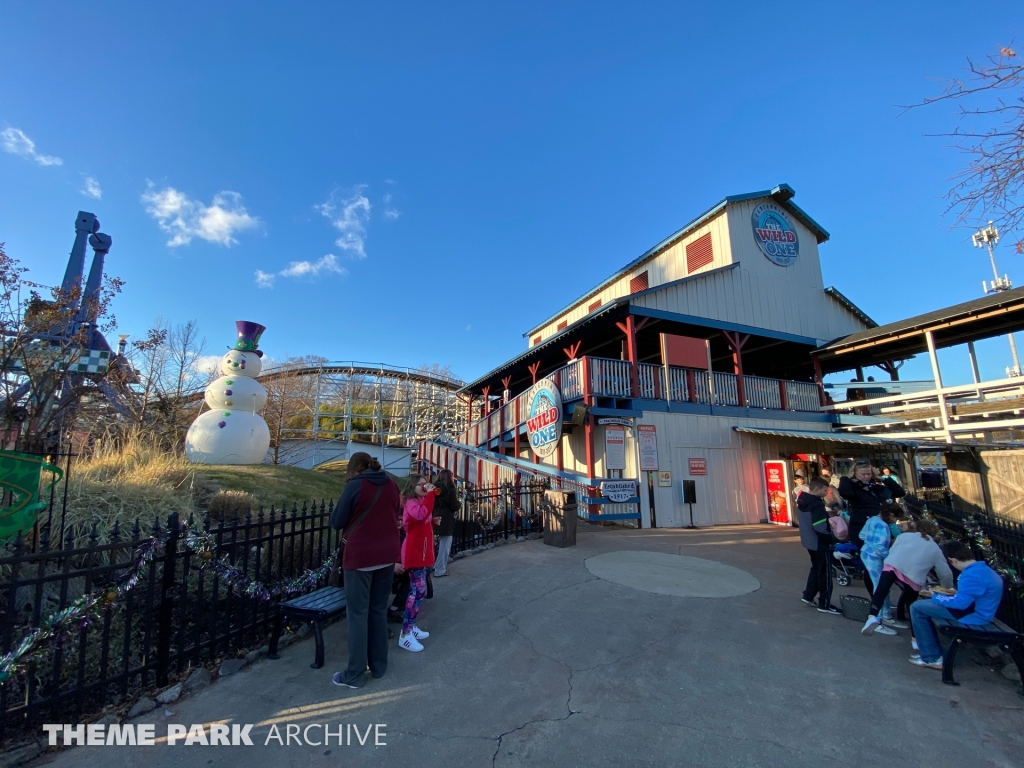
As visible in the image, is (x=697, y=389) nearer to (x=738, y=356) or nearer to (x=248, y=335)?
(x=738, y=356)

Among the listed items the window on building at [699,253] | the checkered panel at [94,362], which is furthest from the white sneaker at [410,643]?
the window on building at [699,253]

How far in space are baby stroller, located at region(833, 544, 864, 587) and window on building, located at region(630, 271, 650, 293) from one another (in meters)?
13.0

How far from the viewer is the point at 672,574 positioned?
22.1 ft

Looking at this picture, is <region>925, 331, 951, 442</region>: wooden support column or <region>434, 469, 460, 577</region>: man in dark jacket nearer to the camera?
<region>434, 469, 460, 577</region>: man in dark jacket

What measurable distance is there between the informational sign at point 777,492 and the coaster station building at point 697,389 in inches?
1.6

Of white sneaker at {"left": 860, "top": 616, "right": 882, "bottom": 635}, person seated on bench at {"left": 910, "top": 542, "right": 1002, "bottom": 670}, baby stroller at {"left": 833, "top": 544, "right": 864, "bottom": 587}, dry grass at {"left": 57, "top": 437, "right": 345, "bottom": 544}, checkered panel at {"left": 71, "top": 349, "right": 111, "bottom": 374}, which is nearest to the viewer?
person seated on bench at {"left": 910, "top": 542, "right": 1002, "bottom": 670}

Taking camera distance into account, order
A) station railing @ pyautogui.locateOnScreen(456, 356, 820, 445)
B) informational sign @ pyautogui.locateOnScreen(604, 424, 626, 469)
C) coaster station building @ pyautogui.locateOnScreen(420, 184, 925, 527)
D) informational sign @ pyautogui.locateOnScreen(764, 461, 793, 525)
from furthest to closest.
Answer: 1. informational sign @ pyautogui.locateOnScreen(764, 461, 793, 525)
2. station railing @ pyautogui.locateOnScreen(456, 356, 820, 445)
3. coaster station building @ pyautogui.locateOnScreen(420, 184, 925, 527)
4. informational sign @ pyautogui.locateOnScreen(604, 424, 626, 469)

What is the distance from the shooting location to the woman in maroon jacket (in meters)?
3.44

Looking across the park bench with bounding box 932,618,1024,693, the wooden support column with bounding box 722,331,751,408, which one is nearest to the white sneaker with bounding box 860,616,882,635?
the park bench with bounding box 932,618,1024,693

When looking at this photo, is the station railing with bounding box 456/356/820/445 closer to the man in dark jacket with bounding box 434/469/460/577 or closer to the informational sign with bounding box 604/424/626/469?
the informational sign with bounding box 604/424/626/469

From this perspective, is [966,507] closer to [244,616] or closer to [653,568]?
[653,568]

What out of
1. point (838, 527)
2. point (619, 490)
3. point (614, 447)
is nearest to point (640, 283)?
point (614, 447)

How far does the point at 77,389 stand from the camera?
770 cm

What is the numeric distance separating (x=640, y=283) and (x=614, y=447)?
935cm
